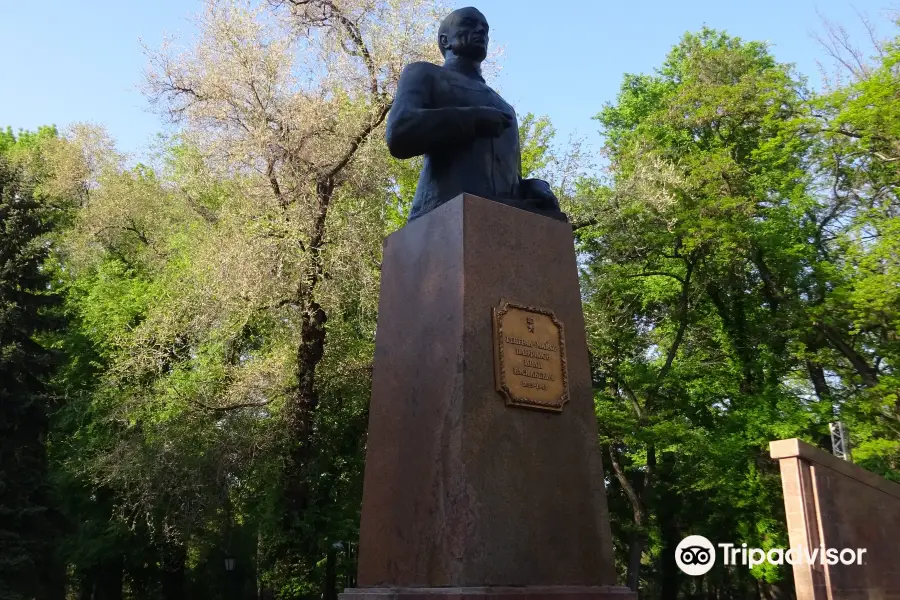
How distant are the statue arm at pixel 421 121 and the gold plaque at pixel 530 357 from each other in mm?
1289

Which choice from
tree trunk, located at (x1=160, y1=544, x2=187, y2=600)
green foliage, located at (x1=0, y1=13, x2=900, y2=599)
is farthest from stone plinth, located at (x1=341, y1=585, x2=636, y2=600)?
tree trunk, located at (x1=160, y1=544, x2=187, y2=600)

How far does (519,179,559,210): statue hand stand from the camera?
5781 millimetres

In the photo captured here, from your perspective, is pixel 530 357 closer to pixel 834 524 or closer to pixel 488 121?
pixel 488 121

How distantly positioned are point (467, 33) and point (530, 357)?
2561 millimetres

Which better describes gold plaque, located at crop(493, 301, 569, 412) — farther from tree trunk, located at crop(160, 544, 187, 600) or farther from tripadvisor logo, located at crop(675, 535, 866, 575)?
tree trunk, located at crop(160, 544, 187, 600)

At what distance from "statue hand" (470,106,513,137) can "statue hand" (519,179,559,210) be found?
0.45 meters

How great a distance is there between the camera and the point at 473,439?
4570 mm

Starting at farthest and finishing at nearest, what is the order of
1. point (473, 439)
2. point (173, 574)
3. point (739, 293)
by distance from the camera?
point (739, 293), point (173, 574), point (473, 439)

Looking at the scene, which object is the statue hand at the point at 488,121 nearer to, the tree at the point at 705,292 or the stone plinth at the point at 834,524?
the stone plinth at the point at 834,524

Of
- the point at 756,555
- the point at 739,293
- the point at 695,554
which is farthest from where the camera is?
the point at 695,554

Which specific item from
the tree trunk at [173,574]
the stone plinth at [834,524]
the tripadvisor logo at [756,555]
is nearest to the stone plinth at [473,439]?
the stone plinth at [834,524]

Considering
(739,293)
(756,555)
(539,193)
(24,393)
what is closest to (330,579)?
(24,393)

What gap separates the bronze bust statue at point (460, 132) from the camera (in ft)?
18.1

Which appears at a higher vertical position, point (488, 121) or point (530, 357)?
point (488, 121)
